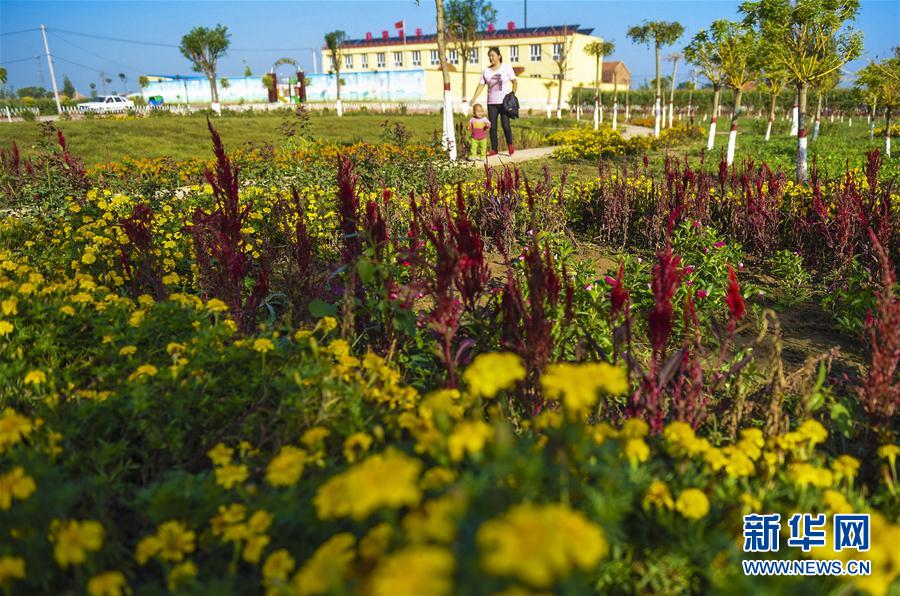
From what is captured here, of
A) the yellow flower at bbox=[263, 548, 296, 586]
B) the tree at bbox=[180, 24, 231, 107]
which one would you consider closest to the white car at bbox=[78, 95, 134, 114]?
the tree at bbox=[180, 24, 231, 107]

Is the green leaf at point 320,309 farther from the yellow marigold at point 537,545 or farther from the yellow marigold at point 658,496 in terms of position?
the yellow marigold at point 537,545

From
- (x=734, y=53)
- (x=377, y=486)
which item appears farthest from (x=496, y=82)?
(x=377, y=486)

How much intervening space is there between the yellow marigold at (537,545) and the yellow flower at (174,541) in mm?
850

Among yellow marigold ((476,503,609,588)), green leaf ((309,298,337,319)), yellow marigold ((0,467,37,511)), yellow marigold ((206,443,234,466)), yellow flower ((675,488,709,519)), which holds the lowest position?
yellow flower ((675,488,709,519))

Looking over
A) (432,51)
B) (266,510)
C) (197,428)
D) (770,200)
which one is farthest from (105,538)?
(432,51)

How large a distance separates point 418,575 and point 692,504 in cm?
96

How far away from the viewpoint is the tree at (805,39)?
7570 mm

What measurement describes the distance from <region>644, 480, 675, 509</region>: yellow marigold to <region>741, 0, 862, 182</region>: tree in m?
7.40

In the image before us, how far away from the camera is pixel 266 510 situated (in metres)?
1.43

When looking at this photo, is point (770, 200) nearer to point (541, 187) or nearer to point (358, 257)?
point (541, 187)

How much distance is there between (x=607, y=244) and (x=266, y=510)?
181 inches

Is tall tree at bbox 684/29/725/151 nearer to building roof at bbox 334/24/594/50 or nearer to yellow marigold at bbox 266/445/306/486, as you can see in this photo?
yellow marigold at bbox 266/445/306/486

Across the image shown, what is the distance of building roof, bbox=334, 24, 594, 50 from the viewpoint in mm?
59250

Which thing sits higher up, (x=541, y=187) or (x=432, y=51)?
(x=432, y=51)
